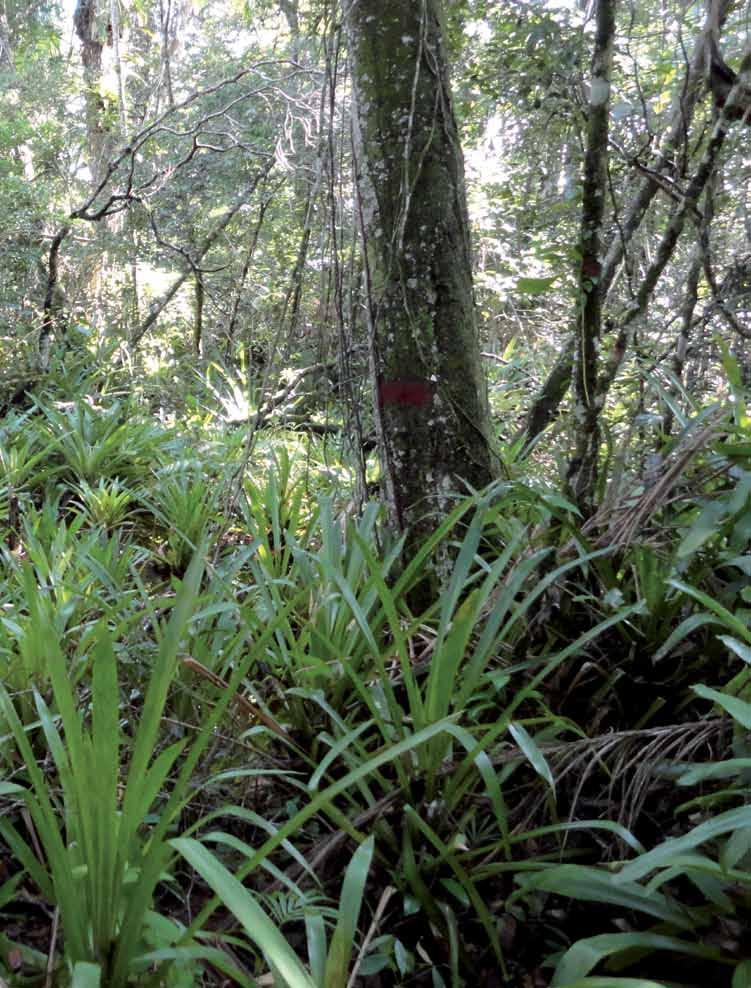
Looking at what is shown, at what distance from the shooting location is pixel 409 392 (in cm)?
188

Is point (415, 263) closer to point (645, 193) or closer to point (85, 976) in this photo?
point (645, 193)

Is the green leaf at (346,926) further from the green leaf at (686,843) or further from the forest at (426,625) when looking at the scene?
the green leaf at (686,843)

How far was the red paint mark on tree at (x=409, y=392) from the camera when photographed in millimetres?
1875

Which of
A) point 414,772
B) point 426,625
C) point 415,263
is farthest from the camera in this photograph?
point 415,263

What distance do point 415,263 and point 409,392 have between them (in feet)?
1.04

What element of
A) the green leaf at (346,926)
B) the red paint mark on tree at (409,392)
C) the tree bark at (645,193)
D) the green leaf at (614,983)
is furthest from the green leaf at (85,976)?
the tree bark at (645,193)

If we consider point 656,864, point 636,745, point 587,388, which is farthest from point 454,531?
point 656,864

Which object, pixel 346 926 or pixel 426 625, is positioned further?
pixel 426 625

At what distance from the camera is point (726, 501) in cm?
131

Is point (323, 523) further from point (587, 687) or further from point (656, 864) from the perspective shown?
point (656, 864)

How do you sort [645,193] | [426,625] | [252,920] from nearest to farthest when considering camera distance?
[252,920] < [426,625] < [645,193]

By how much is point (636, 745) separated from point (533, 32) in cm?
181

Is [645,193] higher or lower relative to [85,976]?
higher

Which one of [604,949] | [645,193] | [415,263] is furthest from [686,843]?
[645,193]
